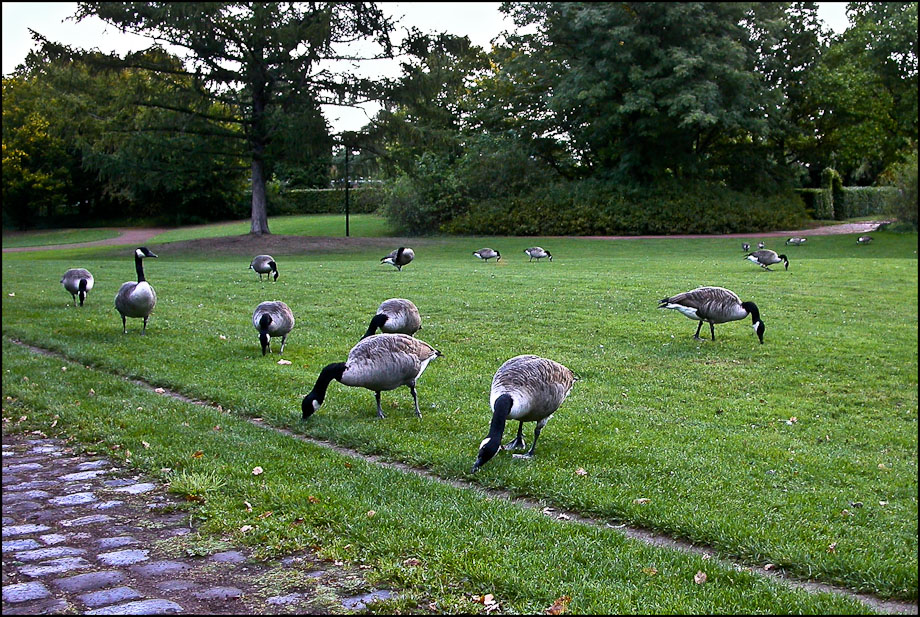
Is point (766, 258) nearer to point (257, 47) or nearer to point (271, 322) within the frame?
point (271, 322)

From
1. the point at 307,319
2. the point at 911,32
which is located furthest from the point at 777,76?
the point at 307,319

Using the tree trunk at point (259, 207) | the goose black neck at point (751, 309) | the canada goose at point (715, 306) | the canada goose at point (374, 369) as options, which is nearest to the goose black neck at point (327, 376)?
the canada goose at point (374, 369)

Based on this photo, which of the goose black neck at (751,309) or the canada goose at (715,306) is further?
the goose black neck at (751,309)

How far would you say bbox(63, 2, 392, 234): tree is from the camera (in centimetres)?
3484

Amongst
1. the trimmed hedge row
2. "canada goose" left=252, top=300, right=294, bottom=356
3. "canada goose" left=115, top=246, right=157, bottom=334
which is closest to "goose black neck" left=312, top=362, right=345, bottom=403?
"canada goose" left=252, top=300, right=294, bottom=356

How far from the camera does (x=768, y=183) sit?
162ft

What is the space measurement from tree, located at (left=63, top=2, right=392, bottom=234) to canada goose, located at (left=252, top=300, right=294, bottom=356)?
84.8ft

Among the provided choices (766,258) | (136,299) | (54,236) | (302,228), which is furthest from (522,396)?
(54,236)

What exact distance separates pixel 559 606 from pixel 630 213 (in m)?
41.6

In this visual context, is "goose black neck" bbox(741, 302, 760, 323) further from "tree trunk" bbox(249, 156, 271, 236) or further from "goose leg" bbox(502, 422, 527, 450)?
"tree trunk" bbox(249, 156, 271, 236)

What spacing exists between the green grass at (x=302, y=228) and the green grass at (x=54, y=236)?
14.5ft

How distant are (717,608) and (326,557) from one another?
105 inches

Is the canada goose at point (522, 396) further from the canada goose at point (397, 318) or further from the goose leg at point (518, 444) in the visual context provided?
the canada goose at point (397, 318)

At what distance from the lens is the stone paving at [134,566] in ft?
16.2
